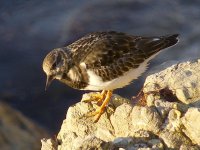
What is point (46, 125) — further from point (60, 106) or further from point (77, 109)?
point (77, 109)

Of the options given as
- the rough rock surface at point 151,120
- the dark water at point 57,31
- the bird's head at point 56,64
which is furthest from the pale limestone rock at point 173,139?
the dark water at point 57,31

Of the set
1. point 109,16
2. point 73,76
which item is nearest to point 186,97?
point 73,76

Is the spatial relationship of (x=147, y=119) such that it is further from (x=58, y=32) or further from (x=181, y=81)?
(x=58, y=32)

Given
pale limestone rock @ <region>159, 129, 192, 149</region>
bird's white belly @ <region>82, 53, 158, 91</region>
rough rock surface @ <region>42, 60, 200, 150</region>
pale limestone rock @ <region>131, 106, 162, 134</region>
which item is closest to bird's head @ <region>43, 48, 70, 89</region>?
bird's white belly @ <region>82, 53, 158, 91</region>

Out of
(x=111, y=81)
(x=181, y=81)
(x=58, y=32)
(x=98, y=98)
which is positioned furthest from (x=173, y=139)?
(x=58, y=32)

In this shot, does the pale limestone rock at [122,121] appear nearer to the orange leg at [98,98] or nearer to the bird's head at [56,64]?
the orange leg at [98,98]
